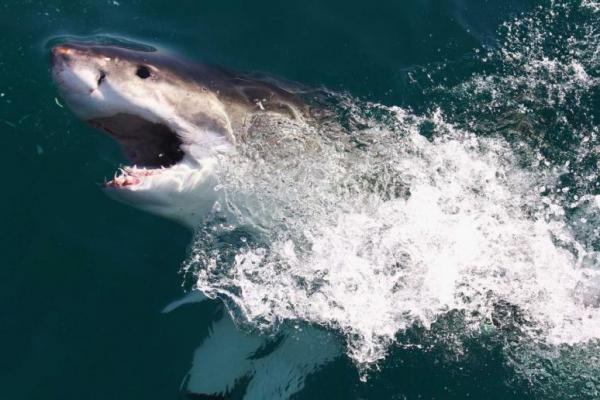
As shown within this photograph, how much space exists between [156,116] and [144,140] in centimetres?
15

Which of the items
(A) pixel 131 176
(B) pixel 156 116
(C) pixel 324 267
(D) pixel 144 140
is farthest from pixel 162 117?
(C) pixel 324 267

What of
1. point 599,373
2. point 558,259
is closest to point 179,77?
point 558,259

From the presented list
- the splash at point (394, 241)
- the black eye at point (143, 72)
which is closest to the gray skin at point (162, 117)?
the black eye at point (143, 72)

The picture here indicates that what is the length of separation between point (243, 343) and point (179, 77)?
139 cm

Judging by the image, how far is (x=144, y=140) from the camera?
3668mm

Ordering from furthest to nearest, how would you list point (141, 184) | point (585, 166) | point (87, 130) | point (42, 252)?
1. point (585, 166)
2. point (87, 130)
3. point (42, 252)
4. point (141, 184)

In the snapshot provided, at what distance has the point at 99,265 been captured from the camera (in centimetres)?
404

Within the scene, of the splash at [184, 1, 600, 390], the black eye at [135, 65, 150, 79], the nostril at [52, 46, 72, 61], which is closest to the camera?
the nostril at [52, 46, 72, 61]

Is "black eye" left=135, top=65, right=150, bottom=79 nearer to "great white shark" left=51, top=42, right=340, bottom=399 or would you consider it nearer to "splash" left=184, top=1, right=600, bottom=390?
"great white shark" left=51, top=42, right=340, bottom=399

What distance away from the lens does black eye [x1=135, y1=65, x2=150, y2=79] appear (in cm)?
359

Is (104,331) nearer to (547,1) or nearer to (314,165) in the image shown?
(314,165)

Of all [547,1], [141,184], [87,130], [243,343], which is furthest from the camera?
[547,1]

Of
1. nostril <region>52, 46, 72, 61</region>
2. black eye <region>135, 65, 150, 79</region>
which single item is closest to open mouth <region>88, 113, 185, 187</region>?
black eye <region>135, 65, 150, 79</region>

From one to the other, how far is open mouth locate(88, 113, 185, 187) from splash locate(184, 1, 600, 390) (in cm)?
30
